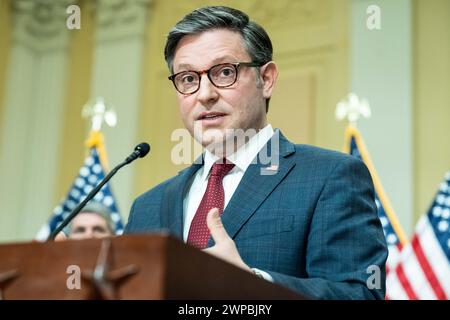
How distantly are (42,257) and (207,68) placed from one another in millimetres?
1147

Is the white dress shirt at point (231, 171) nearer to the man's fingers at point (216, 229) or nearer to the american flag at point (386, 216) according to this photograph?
the man's fingers at point (216, 229)

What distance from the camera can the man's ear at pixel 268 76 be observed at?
2.64 metres

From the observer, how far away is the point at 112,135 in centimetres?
705

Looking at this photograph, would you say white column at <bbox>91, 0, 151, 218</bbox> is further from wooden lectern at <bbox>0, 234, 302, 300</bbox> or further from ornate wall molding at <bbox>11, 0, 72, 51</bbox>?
wooden lectern at <bbox>0, 234, 302, 300</bbox>

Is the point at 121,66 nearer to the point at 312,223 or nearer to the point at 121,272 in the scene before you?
the point at 312,223

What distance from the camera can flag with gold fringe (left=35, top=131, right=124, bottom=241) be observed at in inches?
234

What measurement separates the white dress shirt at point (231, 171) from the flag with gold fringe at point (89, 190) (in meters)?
3.29

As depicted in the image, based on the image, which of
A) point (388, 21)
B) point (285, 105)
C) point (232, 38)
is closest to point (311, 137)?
point (285, 105)

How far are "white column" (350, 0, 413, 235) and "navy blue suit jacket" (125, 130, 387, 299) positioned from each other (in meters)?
3.45

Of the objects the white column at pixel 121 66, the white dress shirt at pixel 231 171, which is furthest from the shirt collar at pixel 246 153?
the white column at pixel 121 66

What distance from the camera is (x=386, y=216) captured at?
5.15 meters

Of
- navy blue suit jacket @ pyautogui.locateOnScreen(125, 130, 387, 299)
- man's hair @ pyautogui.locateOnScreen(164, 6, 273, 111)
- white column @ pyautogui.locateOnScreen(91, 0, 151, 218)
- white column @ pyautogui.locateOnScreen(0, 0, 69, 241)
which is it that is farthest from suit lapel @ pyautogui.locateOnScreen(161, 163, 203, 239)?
white column @ pyautogui.locateOnScreen(0, 0, 69, 241)

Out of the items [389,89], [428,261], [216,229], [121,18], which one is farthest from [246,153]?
[121,18]

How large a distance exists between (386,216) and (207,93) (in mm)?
2974
